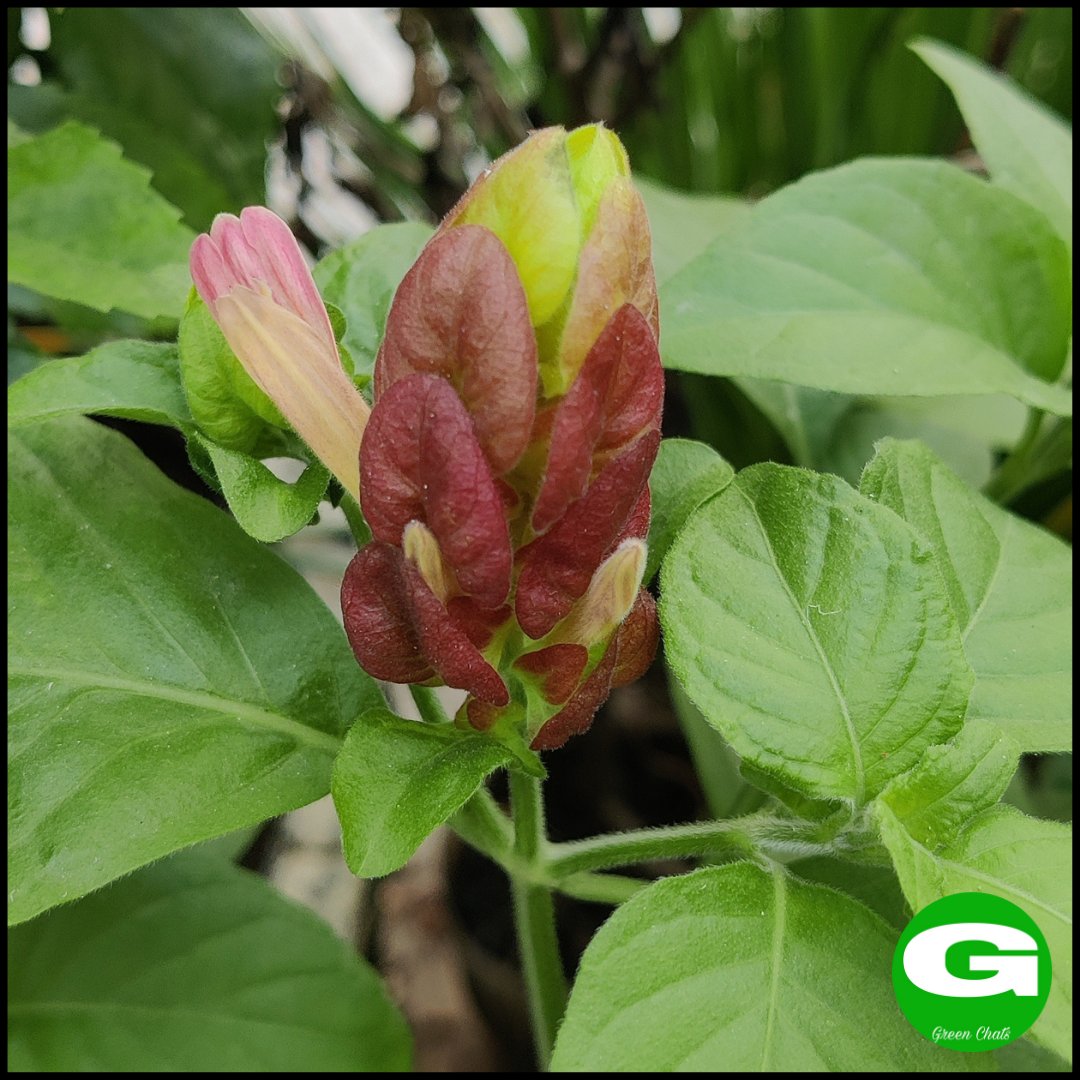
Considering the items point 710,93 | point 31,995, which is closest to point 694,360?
point 31,995

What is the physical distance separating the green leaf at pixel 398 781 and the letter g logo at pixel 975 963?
0.55 ft

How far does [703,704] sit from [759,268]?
0.28 m

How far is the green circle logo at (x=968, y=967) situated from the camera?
359 mm

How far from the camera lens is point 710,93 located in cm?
139

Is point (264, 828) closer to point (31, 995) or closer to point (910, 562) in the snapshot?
point (31, 995)

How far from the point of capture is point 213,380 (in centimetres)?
40

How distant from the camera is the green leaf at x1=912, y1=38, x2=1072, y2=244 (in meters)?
0.67

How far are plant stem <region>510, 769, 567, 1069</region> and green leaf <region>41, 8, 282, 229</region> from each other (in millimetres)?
646

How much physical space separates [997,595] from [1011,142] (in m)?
0.38

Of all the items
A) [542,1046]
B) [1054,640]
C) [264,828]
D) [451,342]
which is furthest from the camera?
[264,828]

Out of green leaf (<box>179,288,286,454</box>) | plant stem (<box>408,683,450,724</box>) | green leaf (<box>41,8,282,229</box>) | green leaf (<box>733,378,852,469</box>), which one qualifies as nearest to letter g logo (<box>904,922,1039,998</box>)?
plant stem (<box>408,683,450,724</box>)

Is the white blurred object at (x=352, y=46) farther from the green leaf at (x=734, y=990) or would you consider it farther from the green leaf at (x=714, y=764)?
the green leaf at (x=734, y=990)

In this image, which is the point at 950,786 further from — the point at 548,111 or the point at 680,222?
the point at 548,111

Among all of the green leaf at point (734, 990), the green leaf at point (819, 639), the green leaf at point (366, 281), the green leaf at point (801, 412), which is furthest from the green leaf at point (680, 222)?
the green leaf at point (734, 990)
